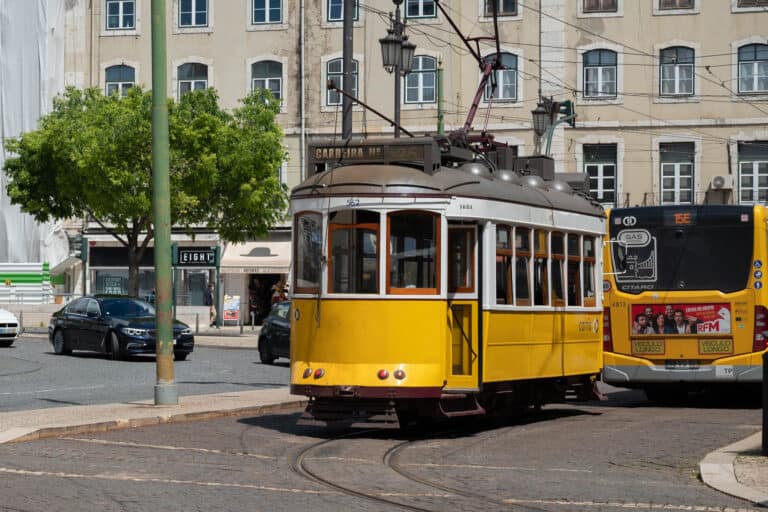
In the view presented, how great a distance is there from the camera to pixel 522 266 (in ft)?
54.9

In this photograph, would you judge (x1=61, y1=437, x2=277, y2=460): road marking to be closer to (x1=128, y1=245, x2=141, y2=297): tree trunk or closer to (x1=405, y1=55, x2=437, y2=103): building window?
(x1=128, y1=245, x2=141, y2=297): tree trunk

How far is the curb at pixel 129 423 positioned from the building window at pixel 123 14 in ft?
119

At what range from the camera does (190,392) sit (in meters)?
22.9

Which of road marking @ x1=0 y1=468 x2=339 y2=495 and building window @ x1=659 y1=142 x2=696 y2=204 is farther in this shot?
building window @ x1=659 y1=142 x2=696 y2=204

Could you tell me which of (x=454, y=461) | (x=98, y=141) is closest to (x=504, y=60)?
(x=98, y=141)

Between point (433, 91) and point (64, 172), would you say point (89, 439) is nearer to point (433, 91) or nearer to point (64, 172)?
point (64, 172)

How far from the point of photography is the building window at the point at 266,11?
171 feet

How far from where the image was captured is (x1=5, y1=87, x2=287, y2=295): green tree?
1719 inches

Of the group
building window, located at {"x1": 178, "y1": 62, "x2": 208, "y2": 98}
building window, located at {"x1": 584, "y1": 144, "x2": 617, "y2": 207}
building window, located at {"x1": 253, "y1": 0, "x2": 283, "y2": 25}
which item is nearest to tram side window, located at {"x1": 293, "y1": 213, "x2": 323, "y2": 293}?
building window, located at {"x1": 584, "y1": 144, "x2": 617, "y2": 207}

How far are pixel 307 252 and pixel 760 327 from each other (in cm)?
754

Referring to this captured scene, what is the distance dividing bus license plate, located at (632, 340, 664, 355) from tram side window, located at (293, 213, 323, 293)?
6.62m

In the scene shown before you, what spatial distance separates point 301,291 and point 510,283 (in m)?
2.32

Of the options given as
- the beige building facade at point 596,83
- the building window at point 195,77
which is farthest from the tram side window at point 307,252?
the building window at point 195,77

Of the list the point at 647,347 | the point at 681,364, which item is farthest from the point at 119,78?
the point at 681,364
